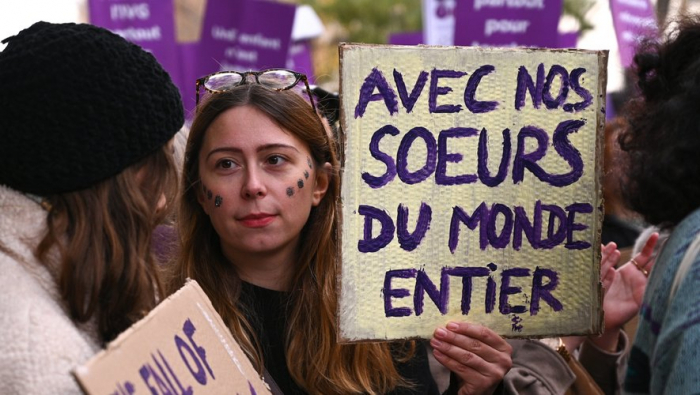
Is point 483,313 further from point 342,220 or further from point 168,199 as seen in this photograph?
point 168,199

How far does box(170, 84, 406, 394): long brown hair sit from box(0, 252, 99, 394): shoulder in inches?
28.9

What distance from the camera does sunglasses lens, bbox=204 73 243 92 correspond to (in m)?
2.62

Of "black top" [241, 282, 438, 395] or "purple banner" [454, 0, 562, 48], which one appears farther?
"purple banner" [454, 0, 562, 48]

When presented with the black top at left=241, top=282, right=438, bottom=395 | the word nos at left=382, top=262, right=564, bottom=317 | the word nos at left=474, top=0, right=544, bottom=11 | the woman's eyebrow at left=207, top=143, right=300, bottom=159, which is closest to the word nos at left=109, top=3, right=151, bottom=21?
the word nos at left=474, top=0, right=544, bottom=11

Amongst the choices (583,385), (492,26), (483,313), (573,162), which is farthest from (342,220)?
(492,26)

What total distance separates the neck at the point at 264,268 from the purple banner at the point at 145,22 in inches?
137

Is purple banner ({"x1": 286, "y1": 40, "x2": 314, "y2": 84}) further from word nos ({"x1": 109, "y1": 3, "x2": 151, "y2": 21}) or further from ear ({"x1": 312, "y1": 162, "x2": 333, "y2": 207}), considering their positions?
ear ({"x1": 312, "y1": 162, "x2": 333, "y2": 207})

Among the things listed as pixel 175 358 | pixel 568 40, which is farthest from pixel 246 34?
pixel 175 358

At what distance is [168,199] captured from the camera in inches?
78.3

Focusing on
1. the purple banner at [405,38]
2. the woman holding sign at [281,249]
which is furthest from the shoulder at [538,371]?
the purple banner at [405,38]

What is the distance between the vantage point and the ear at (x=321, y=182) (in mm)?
2645

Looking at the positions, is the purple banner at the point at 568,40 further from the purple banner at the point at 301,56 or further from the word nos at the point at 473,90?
the word nos at the point at 473,90

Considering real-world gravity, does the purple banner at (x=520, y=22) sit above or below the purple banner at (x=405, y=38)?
above

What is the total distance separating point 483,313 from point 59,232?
3.57ft
